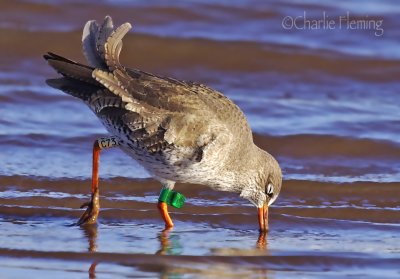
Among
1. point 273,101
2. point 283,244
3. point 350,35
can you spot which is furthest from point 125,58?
point 283,244

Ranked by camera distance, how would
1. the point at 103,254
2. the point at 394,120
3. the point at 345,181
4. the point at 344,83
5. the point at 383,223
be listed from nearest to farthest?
the point at 103,254 → the point at 383,223 → the point at 345,181 → the point at 394,120 → the point at 344,83

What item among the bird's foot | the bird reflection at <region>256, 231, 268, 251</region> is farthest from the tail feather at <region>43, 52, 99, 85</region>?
the bird reflection at <region>256, 231, 268, 251</region>

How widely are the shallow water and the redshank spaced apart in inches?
16.9

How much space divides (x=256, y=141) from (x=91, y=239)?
4.16 m

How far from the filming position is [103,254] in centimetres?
817

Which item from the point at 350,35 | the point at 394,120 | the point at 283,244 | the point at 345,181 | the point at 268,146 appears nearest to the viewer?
the point at 283,244

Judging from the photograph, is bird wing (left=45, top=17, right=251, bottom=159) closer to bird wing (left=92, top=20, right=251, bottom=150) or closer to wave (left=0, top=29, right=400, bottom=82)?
bird wing (left=92, top=20, right=251, bottom=150)

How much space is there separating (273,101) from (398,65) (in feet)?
8.90

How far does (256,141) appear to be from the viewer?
12508 mm

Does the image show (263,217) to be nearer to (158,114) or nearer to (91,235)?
(158,114)

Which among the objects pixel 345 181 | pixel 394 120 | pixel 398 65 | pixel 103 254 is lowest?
pixel 103 254

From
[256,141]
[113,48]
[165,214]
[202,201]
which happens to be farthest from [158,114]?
[256,141]

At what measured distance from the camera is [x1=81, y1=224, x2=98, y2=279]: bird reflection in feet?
25.5

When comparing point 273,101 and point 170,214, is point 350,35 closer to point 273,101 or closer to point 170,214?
point 273,101
